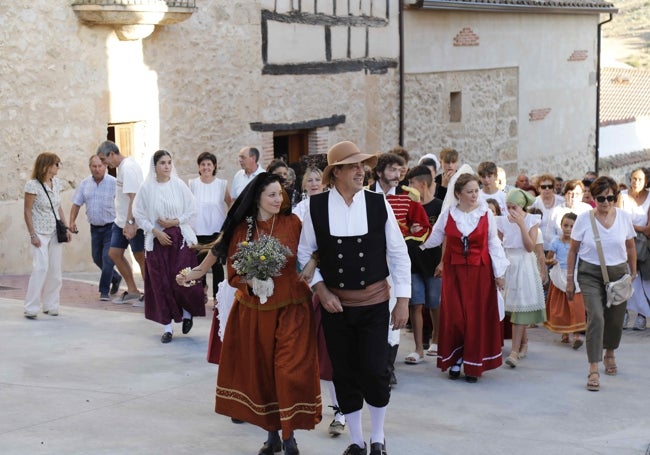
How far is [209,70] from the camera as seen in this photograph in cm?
1554

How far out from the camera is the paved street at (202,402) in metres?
6.96

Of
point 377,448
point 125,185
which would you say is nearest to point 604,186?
point 377,448

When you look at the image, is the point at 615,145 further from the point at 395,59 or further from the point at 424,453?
the point at 424,453

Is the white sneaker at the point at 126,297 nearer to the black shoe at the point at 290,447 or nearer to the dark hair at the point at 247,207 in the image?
the dark hair at the point at 247,207

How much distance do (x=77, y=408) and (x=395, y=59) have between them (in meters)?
12.8

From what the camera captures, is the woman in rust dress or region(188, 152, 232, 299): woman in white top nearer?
the woman in rust dress

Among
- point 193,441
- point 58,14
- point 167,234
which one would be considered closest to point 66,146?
point 58,14

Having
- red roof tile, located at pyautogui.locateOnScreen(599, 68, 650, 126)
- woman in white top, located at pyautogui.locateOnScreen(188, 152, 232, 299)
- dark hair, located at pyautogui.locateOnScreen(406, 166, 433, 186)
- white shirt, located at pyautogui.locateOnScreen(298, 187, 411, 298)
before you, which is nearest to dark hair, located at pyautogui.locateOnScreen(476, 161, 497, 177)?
dark hair, located at pyautogui.locateOnScreen(406, 166, 433, 186)

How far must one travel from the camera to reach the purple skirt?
31.6 ft

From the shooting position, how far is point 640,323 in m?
11.7

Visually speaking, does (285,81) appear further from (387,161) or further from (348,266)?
(348,266)

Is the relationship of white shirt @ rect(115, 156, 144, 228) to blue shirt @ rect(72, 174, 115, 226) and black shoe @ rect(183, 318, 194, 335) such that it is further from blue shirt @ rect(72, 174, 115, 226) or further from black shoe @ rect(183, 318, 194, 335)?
black shoe @ rect(183, 318, 194, 335)

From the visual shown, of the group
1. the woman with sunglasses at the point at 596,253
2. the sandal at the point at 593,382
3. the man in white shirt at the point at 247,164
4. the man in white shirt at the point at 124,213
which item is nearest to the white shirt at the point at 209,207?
the man in white shirt at the point at 247,164

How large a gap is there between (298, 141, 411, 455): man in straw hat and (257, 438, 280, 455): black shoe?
427 mm
